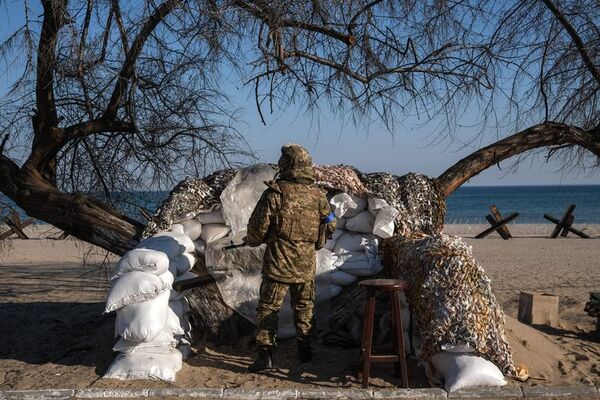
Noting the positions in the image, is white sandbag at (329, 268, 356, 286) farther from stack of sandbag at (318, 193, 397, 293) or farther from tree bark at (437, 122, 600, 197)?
tree bark at (437, 122, 600, 197)

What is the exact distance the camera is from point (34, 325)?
29.3 ft

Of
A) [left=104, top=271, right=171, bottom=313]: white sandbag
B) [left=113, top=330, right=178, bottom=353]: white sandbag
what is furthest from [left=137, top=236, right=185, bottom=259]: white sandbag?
[left=113, top=330, right=178, bottom=353]: white sandbag

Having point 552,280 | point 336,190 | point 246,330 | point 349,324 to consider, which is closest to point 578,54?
point 336,190

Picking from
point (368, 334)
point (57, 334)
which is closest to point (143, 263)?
point (368, 334)

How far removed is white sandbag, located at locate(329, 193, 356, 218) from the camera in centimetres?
719

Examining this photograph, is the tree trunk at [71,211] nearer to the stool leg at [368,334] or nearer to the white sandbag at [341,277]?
the white sandbag at [341,277]

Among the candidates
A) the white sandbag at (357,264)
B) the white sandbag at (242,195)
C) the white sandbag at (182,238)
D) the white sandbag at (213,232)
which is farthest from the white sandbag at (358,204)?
the white sandbag at (182,238)

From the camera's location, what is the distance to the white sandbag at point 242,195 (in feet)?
23.5

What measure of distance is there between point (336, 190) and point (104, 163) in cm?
290

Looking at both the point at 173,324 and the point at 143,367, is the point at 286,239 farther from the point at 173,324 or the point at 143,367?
the point at 143,367

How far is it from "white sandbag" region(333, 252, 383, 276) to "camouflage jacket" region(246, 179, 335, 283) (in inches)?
41.2

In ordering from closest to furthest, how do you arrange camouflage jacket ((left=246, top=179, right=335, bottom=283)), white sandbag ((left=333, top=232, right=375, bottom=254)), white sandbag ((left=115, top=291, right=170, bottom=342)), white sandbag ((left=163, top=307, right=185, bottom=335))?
white sandbag ((left=115, top=291, right=170, bottom=342)) → camouflage jacket ((left=246, top=179, right=335, bottom=283)) → white sandbag ((left=163, top=307, right=185, bottom=335)) → white sandbag ((left=333, top=232, right=375, bottom=254))

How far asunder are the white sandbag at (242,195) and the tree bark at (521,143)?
6.36ft

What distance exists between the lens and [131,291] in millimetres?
5953
